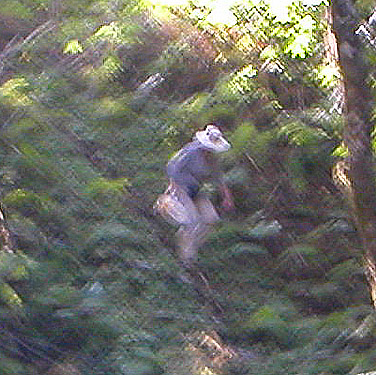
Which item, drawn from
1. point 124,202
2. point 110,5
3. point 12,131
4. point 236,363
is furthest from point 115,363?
point 110,5

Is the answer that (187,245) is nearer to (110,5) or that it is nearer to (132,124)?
(132,124)

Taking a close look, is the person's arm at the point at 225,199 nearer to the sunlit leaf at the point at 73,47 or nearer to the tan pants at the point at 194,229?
the tan pants at the point at 194,229

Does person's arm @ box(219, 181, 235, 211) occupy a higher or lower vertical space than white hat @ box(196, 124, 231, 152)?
lower

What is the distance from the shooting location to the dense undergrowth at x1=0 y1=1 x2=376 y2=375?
702 centimetres

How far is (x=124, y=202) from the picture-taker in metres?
9.26

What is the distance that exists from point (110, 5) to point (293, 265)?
3784 millimetres

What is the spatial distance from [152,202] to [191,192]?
42.6 inches

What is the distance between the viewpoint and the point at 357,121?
5.72 metres

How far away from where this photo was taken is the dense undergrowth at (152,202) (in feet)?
23.0

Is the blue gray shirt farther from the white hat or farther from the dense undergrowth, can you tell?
the dense undergrowth

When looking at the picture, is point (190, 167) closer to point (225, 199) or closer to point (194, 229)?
point (194, 229)

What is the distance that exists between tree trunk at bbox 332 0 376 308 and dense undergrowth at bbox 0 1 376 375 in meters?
0.88

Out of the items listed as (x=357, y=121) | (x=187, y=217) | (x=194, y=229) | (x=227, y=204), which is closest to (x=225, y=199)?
(x=227, y=204)

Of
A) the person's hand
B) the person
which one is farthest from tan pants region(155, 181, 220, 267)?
the person's hand
